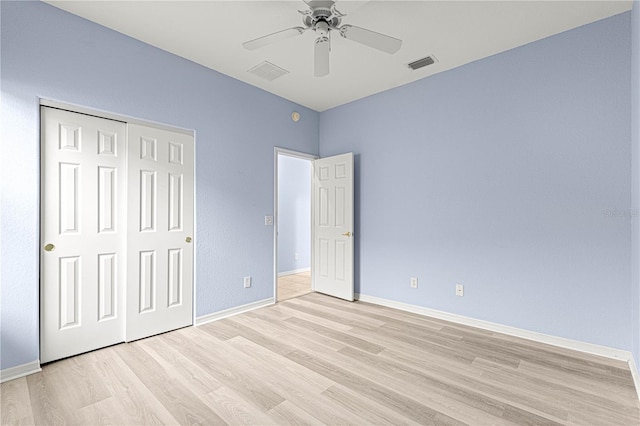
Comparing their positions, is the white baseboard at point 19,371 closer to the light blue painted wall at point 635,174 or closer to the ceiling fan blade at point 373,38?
the ceiling fan blade at point 373,38

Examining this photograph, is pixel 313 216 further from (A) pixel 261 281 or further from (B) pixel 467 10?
(B) pixel 467 10

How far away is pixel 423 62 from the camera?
3.07 m

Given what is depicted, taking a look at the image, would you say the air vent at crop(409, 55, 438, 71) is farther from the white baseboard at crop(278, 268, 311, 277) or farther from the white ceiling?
the white baseboard at crop(278, 268, 311, 277)

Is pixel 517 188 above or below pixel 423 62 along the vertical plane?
below

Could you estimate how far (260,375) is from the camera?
212cm

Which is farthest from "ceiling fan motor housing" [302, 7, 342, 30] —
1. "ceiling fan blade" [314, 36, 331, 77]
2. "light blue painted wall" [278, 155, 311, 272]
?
"light blue painted wall" [278, 155, 311, 272]

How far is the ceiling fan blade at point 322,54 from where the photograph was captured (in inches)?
87.7

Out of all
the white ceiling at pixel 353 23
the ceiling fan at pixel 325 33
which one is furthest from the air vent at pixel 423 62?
the ceiling fan at pixel 325 33

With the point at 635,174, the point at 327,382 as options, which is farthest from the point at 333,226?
the point at 635,174

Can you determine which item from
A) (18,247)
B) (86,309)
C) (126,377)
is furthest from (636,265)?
(18,247)

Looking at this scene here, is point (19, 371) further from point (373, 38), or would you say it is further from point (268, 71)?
point (373, 38)

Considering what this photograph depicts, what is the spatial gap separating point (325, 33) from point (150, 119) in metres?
1.79

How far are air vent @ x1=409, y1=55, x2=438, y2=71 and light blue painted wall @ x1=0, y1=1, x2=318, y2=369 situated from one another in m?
1.70

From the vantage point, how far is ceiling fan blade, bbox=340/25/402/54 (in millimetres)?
2025
